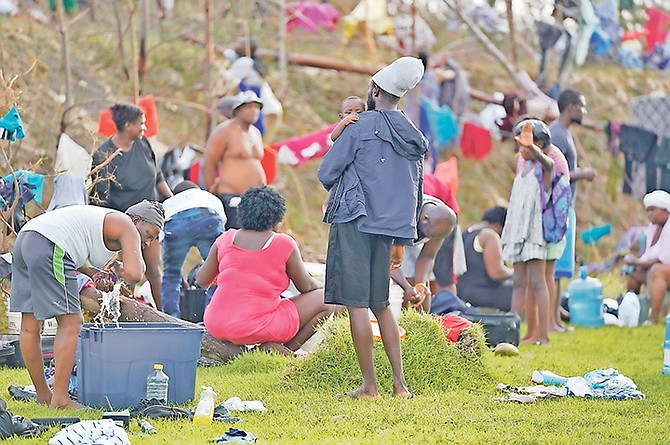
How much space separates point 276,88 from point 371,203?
36.1 feet

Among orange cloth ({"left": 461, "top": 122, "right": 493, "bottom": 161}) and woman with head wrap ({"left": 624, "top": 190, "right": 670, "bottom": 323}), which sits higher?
orange cloth ({"left": 461, "top": 122, "right": 493, "bottom": 161})

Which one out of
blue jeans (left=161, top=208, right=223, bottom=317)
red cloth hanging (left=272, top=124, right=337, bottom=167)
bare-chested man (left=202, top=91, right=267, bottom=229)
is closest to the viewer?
blue jeans (left=161, top=208, right=223, bottom=317)

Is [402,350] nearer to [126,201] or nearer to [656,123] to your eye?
[126,201]

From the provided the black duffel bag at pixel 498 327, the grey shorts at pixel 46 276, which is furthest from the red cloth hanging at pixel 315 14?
the grey shorts at pixel 46 276

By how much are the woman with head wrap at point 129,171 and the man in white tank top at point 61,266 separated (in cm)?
270

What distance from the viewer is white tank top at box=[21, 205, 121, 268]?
5391 millimetres

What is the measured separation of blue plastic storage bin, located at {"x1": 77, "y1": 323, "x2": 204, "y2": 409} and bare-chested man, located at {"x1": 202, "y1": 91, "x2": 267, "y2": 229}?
3824mm

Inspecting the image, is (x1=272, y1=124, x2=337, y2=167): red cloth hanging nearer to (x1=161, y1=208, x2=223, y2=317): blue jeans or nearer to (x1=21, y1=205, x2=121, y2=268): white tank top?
(x1=161, y1=208, x2=223, y2=317): blue jeans

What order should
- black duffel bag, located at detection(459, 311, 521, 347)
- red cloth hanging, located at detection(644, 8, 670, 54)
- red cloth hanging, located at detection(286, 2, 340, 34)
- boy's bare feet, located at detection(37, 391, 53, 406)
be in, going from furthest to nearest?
red cloth hanging, located at detection(286, 2, 340, 34) → red cloth hanging, located at detection(644, 8, 670, 54) → black duffel bag, located at detection(459, 311, 521, 347) → boy's bare feet, located at detection(37, 391, 53, 406)

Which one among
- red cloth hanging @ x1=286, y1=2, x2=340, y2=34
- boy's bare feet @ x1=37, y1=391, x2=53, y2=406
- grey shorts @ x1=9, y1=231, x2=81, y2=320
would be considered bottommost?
boy's bare feet @ x1=37, y1=391, x2=53, y2=406

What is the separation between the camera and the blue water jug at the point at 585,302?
1010 centimetres

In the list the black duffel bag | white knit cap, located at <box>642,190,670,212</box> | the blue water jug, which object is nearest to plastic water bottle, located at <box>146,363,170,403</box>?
the black duffel bag

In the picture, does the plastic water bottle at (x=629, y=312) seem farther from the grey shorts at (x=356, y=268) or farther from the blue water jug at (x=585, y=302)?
the grey shorts at (x=356, y=268)

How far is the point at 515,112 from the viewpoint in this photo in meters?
12.7
